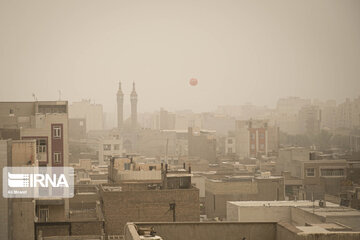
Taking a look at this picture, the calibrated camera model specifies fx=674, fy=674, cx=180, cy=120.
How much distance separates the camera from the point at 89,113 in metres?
79.8

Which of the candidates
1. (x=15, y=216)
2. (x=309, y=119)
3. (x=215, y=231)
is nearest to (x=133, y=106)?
(x=309, y=119)

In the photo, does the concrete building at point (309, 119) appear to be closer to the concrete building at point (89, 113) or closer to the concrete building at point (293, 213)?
the concrete building at point (89, 113)

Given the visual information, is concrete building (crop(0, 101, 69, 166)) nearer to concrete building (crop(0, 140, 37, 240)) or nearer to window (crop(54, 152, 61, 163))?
window (crop(54, 152, 61, 163))

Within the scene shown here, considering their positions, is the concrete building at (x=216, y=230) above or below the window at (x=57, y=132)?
below

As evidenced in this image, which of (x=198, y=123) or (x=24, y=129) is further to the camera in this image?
(x=198, y=123)

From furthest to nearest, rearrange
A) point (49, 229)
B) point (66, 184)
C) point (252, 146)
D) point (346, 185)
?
point (252, 146) → point (346, 185) → point (66, 184) → point (49, 229)

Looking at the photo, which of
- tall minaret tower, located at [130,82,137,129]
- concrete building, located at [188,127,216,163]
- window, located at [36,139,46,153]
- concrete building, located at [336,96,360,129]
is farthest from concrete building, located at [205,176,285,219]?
tall minaret tower, located at [130,82,137,129]

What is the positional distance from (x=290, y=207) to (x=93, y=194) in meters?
8.79

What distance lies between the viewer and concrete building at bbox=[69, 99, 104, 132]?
237 ft

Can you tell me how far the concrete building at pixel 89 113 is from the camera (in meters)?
72.4

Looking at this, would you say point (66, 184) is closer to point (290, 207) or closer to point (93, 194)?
point (93, 194)

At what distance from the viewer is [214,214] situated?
23.8m

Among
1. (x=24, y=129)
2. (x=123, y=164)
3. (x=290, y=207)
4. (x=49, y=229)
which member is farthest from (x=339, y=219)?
(x=123, y=164)

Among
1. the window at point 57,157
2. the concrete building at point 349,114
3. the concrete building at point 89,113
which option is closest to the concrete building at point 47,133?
the window at point 57,157
